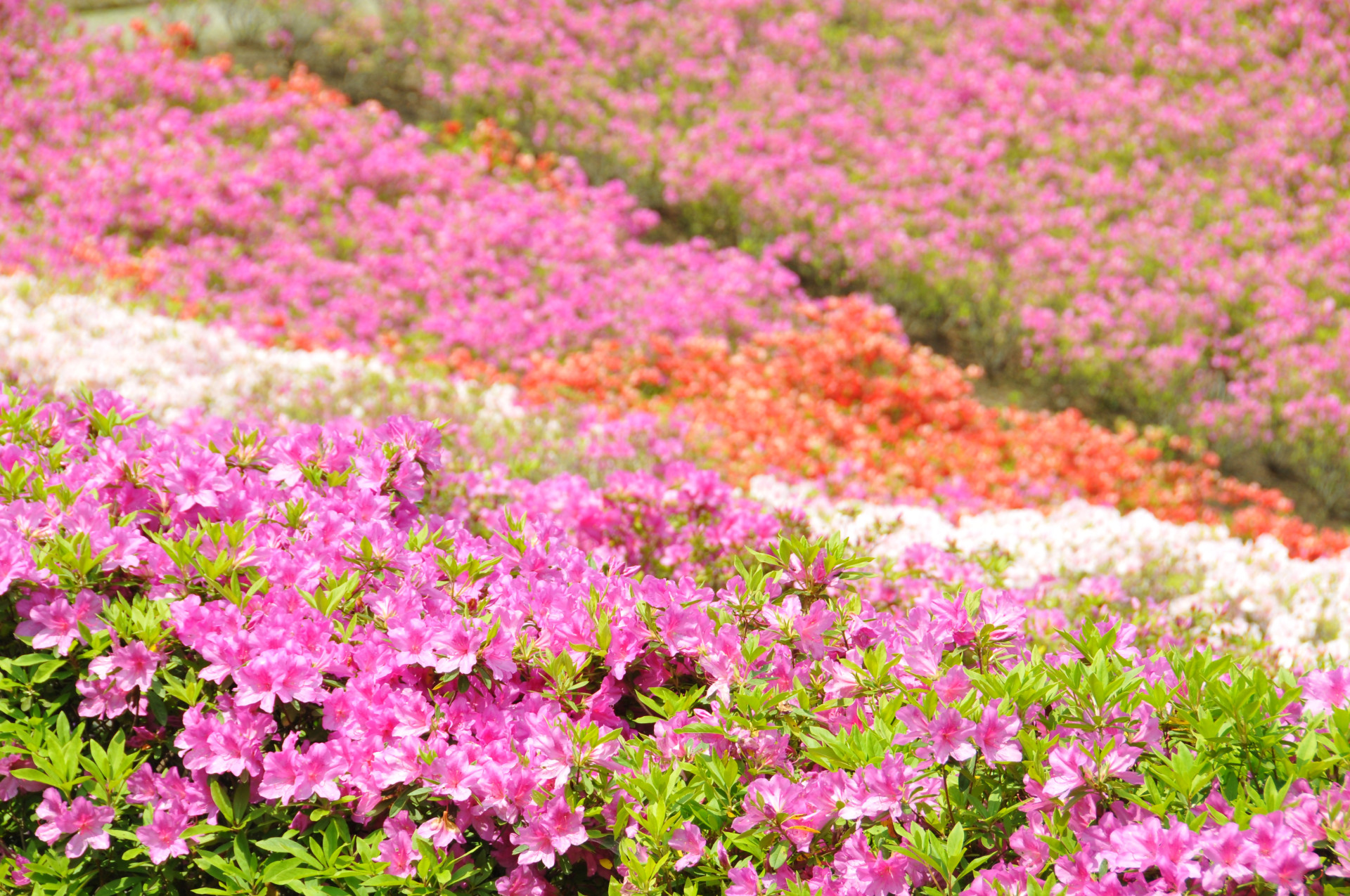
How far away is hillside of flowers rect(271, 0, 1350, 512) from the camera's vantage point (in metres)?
9.25

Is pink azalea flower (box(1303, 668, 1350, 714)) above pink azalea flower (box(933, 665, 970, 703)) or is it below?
above

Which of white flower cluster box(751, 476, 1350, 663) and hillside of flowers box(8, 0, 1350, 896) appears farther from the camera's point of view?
white flower cluster box(751, 476, 1350, 663)

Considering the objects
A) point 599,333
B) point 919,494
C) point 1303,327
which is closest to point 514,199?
point 599,333

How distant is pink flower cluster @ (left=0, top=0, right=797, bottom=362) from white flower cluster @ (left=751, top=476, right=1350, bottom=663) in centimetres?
377

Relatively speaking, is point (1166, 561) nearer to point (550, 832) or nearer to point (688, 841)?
point (688, 841)

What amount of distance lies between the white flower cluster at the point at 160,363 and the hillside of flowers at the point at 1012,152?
5171 millimetres

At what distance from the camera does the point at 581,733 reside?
1.97 m

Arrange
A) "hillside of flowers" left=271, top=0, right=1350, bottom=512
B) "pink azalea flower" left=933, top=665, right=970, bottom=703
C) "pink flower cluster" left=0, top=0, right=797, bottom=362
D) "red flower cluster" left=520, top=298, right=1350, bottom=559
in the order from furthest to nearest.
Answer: "hillside of flowers" left=271, top=0, right=1350, bottom=512 < "pink flower cluster" left=0, top=0, right=797, bottom=362 < "red flower cluster" left=520, top=298, right=1350, bottom=559 < "pink azalea flower" left=933, top=665, right=970, bottom=703


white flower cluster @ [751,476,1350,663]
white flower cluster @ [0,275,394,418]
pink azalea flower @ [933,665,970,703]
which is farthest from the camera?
white flower cluster @ [0,275,394,418]

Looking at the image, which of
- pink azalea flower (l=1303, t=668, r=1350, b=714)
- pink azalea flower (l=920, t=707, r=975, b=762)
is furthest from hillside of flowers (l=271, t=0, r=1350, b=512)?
pink azalea flower (l=920, t=707, r=975, b=762)

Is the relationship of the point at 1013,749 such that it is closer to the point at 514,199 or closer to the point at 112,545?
the point at 112,545

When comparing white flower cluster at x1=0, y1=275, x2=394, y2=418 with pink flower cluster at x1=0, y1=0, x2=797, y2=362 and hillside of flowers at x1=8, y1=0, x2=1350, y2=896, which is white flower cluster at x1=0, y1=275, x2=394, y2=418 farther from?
pink flower cluster at x1=0, y1=0, x2=797, y2=362

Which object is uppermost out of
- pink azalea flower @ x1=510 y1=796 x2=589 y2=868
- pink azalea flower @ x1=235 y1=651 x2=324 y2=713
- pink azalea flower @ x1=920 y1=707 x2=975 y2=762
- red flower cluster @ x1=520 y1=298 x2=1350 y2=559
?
pink azalea flower @ x1=920 y1=707 x2=975 y2=762

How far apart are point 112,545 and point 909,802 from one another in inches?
68.9
